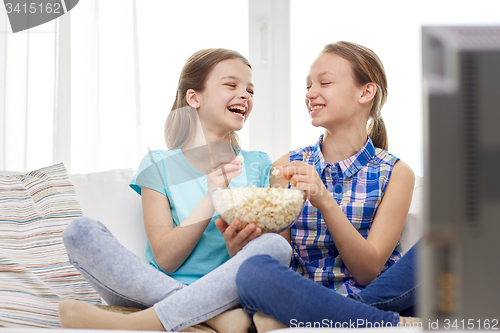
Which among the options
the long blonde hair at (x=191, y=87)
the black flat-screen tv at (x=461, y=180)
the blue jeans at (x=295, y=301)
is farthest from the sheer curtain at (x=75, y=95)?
the black flat-screen tv at (x=461, y=180)

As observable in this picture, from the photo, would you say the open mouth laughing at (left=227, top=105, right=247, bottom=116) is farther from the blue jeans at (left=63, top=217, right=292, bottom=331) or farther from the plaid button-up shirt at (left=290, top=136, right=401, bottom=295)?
the blue jeans at (left=63, top=217, right=292, bottom=331)

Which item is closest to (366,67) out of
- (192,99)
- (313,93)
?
(313,93)

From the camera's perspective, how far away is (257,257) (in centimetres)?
86

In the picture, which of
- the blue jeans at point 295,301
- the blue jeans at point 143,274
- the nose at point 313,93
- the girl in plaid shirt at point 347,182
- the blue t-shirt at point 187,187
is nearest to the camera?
the blue jeans at point 295,301

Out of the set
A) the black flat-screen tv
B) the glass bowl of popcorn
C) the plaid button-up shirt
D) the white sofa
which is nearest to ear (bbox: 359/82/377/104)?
the plaid button-up shirt

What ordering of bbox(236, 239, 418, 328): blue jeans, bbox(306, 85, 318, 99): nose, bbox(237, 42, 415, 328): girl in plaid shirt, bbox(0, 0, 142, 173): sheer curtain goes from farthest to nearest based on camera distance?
bbox(0, 0, 142, 173): sheer curtain, bbox(306, 85, 318, 99): nose, bbox(237, 42, 415, 328): girl in plaid shirt, bbox(236, 239, 418, 328): blue jeans

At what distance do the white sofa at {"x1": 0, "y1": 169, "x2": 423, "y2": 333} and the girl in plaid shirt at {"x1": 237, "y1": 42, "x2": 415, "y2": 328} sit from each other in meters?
0.11

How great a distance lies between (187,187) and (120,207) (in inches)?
9.5

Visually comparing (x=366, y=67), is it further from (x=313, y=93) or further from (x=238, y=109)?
(x=238, y=109)

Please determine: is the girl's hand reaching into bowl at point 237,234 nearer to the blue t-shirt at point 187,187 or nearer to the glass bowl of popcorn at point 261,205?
the glass bowl of popcorn at point 261,205

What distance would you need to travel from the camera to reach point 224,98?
1285mm

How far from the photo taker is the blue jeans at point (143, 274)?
0.88 metres

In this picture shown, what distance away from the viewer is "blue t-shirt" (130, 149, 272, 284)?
1157 millimetres

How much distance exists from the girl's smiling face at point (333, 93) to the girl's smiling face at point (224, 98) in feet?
0.69
